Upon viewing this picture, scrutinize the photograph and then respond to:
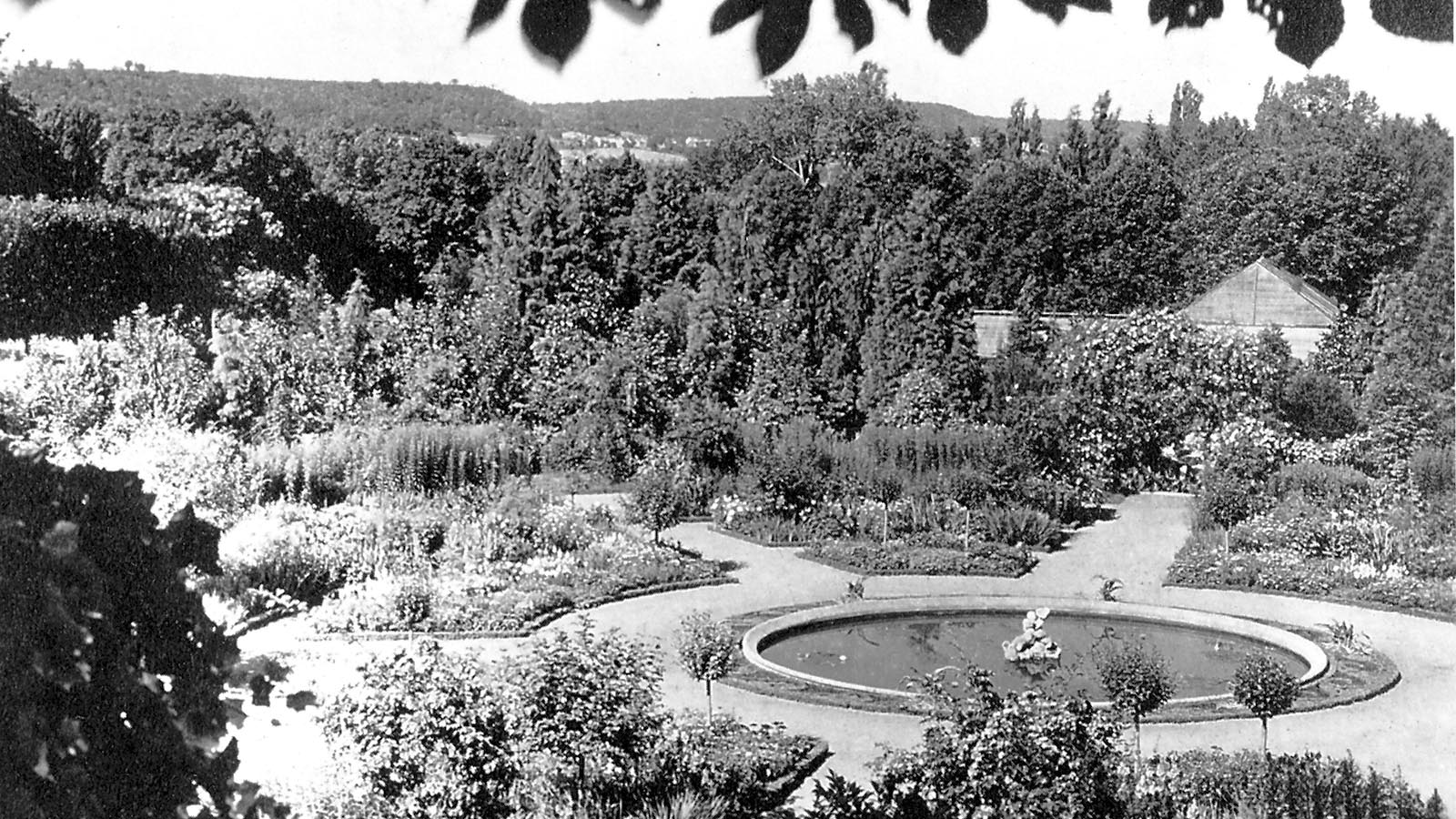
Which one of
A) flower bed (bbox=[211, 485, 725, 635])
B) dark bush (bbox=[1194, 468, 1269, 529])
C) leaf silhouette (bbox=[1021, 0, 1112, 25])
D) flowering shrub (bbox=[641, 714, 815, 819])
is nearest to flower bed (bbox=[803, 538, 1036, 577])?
flower bed (bbox=[211, 485, 725, 635])

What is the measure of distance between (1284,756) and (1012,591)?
4070 millimetres

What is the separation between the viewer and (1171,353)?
48.8 feet

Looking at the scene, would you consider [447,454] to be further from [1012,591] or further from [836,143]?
[836,143]

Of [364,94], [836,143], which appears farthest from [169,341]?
[836,143]

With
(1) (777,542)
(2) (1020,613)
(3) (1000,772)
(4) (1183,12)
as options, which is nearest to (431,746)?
(3) (1000,772)

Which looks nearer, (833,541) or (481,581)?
(481,581)

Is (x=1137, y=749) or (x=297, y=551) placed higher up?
(x=297, y=551)

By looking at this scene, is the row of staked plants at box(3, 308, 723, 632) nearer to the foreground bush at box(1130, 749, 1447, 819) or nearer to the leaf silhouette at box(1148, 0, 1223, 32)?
the foreground bush at box(1130, 749, 1447, 819)

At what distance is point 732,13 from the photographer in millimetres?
2148

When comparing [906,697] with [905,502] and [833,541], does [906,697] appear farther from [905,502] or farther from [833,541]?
[905,502]

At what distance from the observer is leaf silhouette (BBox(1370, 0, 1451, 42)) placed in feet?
8.55

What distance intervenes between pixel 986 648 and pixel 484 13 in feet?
25.1

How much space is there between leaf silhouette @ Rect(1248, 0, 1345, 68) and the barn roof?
710 inches

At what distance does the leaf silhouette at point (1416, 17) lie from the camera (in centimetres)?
261
